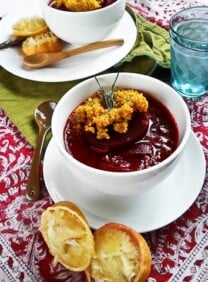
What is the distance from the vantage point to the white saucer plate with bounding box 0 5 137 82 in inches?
30.9

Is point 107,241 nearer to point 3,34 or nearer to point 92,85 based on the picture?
point 92,85

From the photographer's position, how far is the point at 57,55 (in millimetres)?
805

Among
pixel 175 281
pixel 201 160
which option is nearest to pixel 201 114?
pixel 201 160

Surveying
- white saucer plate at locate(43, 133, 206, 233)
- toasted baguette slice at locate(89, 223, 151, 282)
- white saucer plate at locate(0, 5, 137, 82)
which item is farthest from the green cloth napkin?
toasted baguette slice at locate(89, 223, 151, 282)

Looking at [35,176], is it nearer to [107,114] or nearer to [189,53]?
[107,114]

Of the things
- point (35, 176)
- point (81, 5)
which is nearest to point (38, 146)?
point (35, 176)

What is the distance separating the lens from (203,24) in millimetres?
829

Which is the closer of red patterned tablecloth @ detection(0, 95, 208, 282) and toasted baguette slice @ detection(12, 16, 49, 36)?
red patterned tablecloth @ detection(0, 95, 208, 282)

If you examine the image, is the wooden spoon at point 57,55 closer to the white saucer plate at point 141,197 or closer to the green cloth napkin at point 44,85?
the green cloth napkin at point 44,85

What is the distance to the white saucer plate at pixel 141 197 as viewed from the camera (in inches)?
22.5

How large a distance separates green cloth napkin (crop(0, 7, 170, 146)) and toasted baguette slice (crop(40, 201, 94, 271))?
21 centimetres

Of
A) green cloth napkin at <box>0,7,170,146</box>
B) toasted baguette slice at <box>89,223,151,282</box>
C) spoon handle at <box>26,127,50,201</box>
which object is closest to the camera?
toasted baguette slice at <box>89,223,151,282</box>

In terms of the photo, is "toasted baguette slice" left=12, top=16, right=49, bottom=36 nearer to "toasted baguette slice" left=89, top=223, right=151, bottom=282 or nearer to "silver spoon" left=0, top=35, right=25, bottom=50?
"silver spoon" left=0, top=35, right=25, bottom=50

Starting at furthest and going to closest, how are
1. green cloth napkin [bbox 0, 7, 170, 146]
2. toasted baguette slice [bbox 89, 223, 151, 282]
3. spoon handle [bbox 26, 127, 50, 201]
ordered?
green cloth napkin [bbox 0, 7, 170, 146] < spoon handle [bbox 26, 127, 50, 201] < toasted baguette slice [bbox 89, 223, 151, 282]
